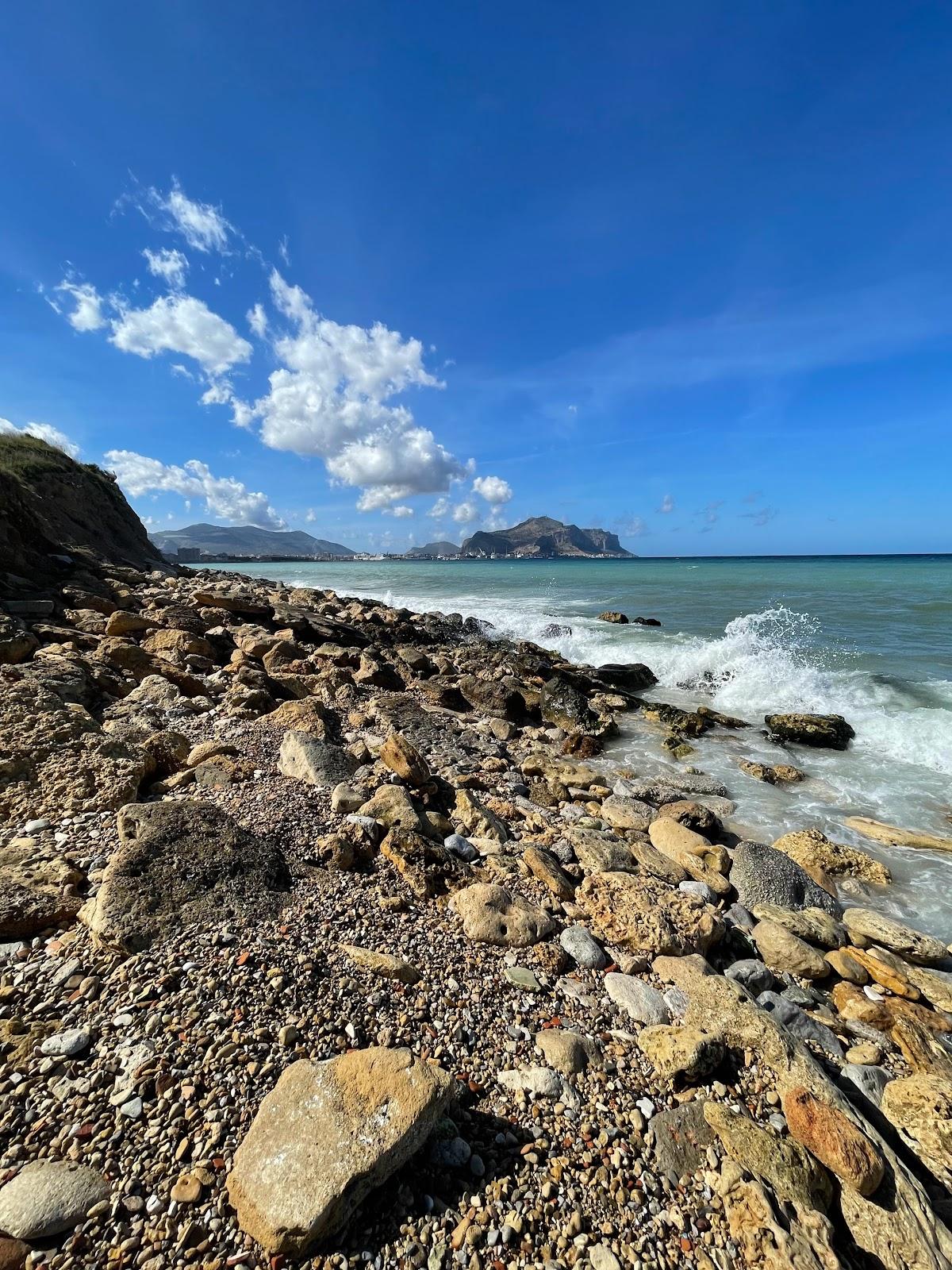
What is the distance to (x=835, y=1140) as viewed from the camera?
9.18 ft

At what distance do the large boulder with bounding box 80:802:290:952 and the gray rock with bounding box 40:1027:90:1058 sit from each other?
0.54 metres

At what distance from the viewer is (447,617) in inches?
984

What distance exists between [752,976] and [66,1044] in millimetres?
4760

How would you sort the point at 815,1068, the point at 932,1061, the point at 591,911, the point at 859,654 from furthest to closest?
1. the point at 859,654
2. the point at 591,911
3. the point at 932,1061
4. the point at 815,1068

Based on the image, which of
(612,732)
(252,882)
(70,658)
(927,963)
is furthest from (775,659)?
(70,658)

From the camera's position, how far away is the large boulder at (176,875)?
329 centimetres

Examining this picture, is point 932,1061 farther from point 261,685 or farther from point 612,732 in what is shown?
point 261,685

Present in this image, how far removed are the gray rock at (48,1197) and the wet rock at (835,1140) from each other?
11.4ft

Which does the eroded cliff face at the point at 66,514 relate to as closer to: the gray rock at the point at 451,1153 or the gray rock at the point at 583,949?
the gray rock at the point at 583,949

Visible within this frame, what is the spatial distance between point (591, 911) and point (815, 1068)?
5.98 ft

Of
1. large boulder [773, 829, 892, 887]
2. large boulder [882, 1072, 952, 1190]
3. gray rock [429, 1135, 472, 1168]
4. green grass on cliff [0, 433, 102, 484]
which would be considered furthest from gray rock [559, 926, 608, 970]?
green grass on cliff [0, 433, 102, 484]

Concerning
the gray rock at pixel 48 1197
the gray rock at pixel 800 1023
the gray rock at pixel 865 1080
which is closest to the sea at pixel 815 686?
the gray rock at pixel 800 1023

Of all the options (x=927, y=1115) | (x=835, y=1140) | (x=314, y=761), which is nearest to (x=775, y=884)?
(x=927, y=1115)

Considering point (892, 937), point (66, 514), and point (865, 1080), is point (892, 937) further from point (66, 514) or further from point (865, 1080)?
point (66, 514)
